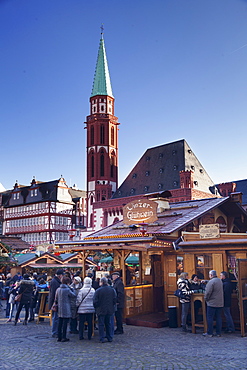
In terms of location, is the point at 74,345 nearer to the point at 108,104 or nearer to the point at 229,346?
the point at 229,346

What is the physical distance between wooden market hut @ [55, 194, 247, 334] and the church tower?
48.1 meters

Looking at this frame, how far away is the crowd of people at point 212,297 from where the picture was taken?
34.9 ft

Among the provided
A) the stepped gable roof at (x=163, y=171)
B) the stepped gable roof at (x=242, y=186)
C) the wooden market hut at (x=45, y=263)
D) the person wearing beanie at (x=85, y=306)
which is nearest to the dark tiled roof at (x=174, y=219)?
the person wearing beanie at (x=85, y=306)

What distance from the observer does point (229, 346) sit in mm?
9266

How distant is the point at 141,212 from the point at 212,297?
6.67 meters

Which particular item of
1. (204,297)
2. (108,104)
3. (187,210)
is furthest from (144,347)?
(108,104)

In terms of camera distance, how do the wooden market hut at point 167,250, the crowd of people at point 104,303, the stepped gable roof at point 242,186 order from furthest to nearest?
the stepped gable roof at point 242,186 → the wooden market hut at point 167,250 → the crowd of people at point 104,303

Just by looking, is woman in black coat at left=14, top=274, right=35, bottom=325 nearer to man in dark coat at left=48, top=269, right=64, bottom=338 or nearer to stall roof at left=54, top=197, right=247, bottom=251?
man in dark coat at left=48, top=269, right=64, bottom=338

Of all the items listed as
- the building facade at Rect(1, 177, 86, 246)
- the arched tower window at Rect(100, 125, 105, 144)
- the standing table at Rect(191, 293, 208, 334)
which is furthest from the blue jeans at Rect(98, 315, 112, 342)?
the arched tower window at Rect(100, 125, 105, 144)

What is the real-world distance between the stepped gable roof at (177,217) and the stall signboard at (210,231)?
1844 mm

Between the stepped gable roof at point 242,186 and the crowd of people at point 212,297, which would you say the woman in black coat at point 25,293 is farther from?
the stepped gable roof at point 242,186

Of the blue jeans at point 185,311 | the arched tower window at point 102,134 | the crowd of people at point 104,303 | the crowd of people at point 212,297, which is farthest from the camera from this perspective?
the arched tower window at point 102,134

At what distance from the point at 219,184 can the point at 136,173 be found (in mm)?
12768

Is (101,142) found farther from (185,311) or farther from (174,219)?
(185,311)
